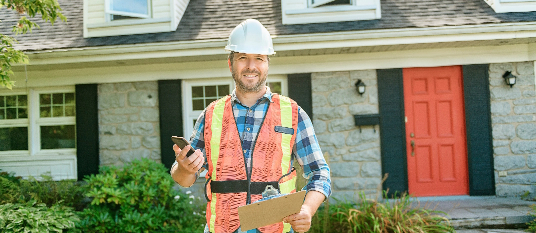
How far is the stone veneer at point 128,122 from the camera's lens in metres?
6.04

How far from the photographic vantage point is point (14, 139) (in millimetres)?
6473

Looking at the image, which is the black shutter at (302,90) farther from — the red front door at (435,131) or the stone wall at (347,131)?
the red front door at (435,131)

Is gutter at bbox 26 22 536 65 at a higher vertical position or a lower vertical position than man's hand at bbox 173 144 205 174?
higher

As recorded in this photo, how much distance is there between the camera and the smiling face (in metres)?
1.67

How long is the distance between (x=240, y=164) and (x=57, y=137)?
597 cm

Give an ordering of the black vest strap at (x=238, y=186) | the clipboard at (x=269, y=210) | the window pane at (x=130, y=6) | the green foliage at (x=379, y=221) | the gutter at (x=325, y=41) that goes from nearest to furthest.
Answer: the clipboard at (x=269, y=210) → the black vest strap at (x=238, y=186) → the green foliage at (x=379, y=221) → the gutter at (x=325, y=41) → the window pane at (x=130, y=6)

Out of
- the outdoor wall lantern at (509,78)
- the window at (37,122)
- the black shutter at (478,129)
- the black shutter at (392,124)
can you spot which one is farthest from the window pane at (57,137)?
the outdoor wall lantern at (509,78)

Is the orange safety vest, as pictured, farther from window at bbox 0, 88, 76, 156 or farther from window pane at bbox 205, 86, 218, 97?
window at bbox 0, 88, 76, 156

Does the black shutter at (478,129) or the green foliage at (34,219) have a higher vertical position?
the black shutter at (478,129)

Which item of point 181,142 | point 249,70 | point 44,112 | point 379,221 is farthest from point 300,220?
point 44,112

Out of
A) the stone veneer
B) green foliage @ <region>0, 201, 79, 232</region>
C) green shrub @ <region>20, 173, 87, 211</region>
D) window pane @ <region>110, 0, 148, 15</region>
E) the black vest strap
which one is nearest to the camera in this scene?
the black vest strap

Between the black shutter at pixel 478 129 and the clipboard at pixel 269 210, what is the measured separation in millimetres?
5379

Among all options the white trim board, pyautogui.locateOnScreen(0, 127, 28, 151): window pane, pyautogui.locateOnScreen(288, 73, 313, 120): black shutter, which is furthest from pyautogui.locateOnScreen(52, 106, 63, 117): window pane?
pyautogui.locateOnScreen(288, 73, 313, 120): black shutter

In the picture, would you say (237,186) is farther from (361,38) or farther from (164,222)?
(361,38)
